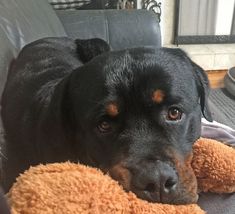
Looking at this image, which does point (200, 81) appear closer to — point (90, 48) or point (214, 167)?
point (214, 167)

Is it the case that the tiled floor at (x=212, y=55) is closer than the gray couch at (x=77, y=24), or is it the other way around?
the gray couch at (x=77, y=24)

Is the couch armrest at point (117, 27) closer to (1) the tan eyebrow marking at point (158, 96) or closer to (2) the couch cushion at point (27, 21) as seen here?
(2) the couch cushion at point (27, 21)

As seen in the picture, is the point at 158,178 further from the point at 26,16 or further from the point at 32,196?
the point at 26,16

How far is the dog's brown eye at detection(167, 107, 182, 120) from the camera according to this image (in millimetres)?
1133

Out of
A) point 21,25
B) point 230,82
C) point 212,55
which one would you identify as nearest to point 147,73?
point 21,25

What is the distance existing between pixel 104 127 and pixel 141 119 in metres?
0.11

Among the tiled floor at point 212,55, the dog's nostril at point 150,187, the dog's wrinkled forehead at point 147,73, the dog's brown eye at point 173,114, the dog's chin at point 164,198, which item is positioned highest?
the dog's wrinkled forehead at point 147,73

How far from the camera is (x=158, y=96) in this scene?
110 cm

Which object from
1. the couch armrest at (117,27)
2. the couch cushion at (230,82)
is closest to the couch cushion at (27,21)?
the couch armrest at (117,27)

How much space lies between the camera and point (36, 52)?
1793 millimetres

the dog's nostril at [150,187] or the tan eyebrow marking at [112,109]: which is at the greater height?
the tan eyebrow marking at [112,109]

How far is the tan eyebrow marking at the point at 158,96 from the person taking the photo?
109cm

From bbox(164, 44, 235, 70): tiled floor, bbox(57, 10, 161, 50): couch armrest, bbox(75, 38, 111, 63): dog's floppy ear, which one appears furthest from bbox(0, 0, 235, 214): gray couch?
bbox(164, 44, 235, 70): tiled floor

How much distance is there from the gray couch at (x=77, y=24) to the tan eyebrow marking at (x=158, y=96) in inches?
31.9
